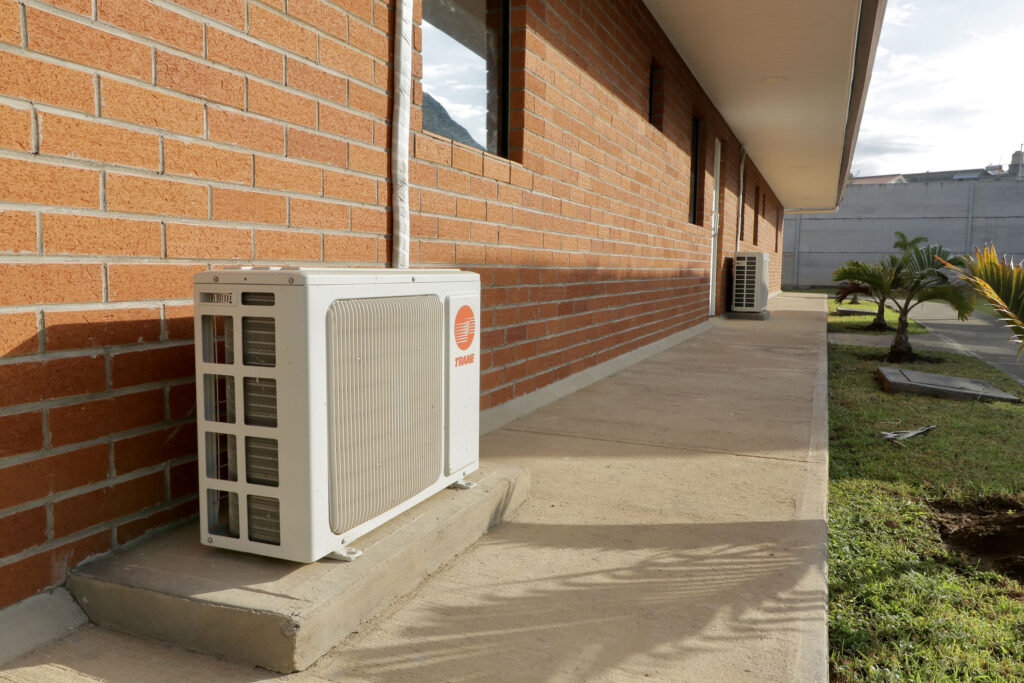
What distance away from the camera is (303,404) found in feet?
5.83

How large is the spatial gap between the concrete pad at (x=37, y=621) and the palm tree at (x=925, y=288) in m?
8.71

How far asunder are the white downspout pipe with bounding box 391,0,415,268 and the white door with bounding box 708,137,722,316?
9941mm

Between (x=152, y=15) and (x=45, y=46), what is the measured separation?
1.16ft

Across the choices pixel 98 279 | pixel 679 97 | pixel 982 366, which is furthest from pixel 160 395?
pixel 982 366

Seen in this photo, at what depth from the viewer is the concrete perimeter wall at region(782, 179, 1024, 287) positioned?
110 feet

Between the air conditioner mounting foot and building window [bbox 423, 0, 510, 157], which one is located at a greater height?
building window [bbox 423, 0, 510, 157]

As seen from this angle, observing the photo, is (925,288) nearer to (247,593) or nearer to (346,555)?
(346,555)

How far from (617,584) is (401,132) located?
2036 mm

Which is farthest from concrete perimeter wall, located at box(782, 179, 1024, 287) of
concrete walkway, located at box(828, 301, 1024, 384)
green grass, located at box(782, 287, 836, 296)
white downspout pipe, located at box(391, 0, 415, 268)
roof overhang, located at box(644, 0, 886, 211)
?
white downspout pipe, located at box(391, 0, 415, 268)

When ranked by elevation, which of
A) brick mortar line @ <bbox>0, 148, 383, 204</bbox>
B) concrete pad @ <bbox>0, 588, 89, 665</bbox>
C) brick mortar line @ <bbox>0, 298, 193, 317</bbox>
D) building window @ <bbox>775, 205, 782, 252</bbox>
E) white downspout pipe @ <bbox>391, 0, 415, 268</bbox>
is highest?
building window @ <bbox>775, 205, 782, 252</bbox>

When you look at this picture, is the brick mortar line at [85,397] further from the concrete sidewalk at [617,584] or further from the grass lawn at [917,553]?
the grass lawn at [917,553]

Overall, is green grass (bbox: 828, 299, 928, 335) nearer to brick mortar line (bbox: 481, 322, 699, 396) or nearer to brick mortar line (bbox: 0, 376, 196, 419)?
brick mortar line (bbox: 481, 322, 699, 396)

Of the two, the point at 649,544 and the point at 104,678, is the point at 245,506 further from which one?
the point at 649,544

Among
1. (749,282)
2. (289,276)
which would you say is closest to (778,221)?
(749,282)
